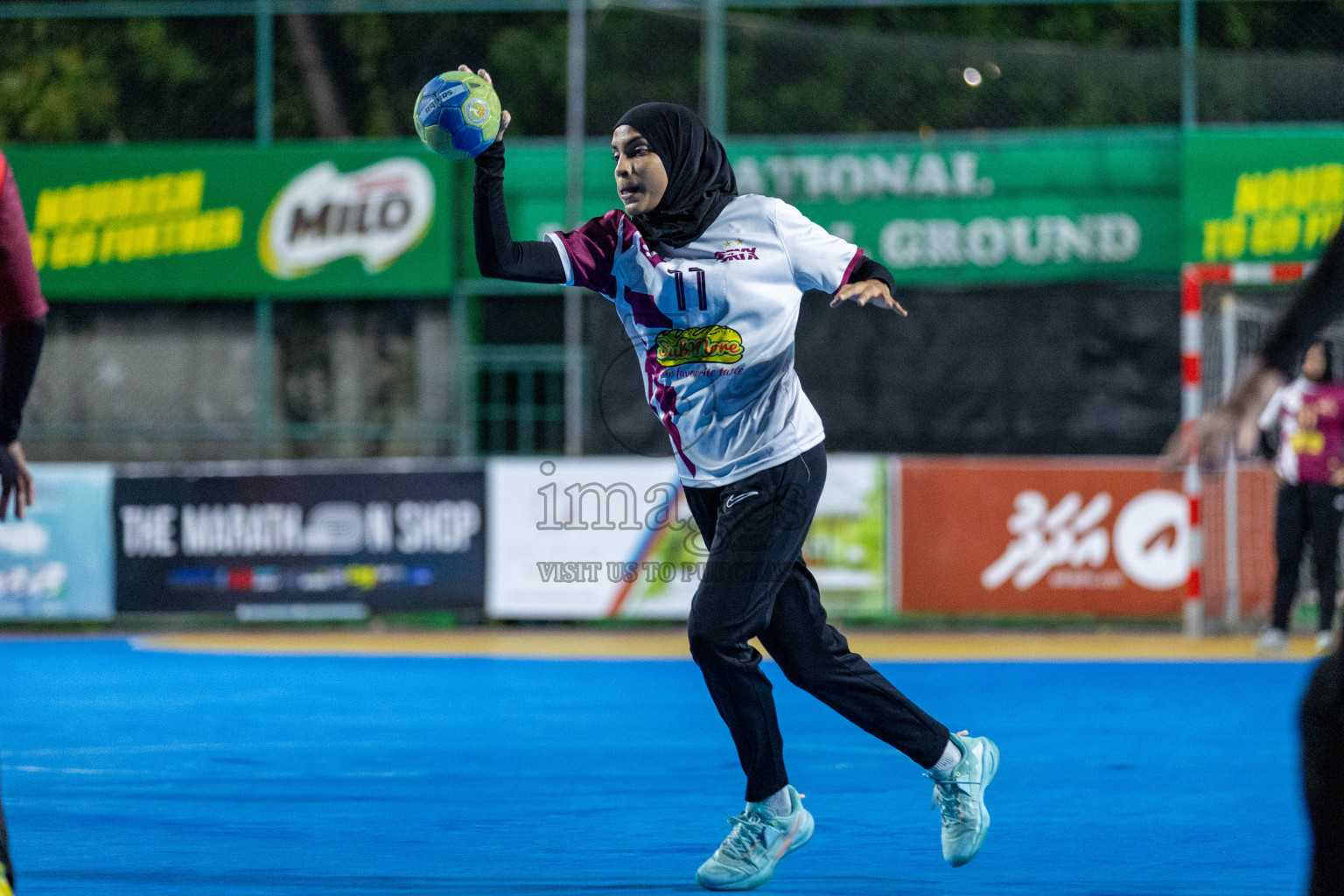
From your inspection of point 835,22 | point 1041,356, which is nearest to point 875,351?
point 1041,356

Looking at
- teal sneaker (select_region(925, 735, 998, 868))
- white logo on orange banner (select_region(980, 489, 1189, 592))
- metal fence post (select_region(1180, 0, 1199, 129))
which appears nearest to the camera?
teal sneaker (select_region(925, 735, 998, 868))

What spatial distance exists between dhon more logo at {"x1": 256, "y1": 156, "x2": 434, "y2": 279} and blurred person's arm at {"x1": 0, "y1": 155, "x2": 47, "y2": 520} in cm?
1224

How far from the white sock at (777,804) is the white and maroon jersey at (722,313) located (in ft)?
3.10

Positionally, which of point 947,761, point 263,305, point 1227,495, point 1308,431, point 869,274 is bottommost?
point 947,761

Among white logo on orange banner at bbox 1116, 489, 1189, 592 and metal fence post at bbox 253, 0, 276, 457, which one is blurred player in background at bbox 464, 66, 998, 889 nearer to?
white logo on orange banner at bbox 1116, 489, 1189, 592

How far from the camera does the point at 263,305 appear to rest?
1647 cm

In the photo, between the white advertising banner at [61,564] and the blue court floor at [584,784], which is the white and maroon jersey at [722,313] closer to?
the blue court floor at [584,784]

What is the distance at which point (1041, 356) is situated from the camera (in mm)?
15188

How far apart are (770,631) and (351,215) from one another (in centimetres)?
1196

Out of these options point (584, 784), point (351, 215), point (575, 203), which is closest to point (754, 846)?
point (584, 784)

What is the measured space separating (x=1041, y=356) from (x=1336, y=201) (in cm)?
288

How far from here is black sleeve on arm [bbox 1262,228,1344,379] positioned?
9.86ft

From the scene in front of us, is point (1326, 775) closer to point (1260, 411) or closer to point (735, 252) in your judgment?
point (1260, 411)

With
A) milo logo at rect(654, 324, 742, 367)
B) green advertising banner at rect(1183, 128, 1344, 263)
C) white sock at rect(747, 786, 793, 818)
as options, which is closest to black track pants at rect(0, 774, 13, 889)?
white sock at rect(747, 786, 793, 818)
